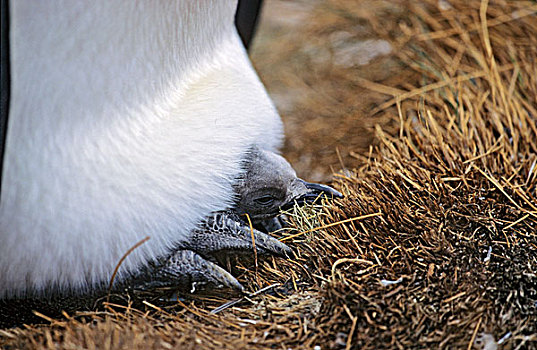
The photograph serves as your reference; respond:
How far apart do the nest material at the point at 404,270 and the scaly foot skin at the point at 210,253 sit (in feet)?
0.08

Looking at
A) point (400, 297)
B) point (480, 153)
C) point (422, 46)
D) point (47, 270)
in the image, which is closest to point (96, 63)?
point (47, 270)

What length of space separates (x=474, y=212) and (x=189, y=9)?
0.43 meters

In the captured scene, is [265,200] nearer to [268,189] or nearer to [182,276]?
[268,189]

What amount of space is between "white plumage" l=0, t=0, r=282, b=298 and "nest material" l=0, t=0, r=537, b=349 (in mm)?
77

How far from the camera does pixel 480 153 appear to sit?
0.78 m

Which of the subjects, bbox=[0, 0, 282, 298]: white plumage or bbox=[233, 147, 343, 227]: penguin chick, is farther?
bbox=[233, 147, 343, 227]: penguin chick

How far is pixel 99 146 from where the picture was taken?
569 millimetres

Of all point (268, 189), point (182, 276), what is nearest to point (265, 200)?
point (268, 189)

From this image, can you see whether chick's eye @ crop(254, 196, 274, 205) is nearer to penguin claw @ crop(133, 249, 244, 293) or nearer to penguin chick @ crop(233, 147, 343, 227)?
penguin chick @ crop(233, 147, 343, 227)

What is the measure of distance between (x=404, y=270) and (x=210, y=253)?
0.75 feet


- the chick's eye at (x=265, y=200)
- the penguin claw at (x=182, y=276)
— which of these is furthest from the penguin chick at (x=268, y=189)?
the penguin claw at (x=182, y=276)

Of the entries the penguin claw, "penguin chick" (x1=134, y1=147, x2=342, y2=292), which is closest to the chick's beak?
"penguin chick" (x1=134, y1=147, x2=342, y2=292)

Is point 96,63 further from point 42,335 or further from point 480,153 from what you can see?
point 480,153

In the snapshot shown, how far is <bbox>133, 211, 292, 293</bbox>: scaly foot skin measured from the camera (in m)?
0.60
